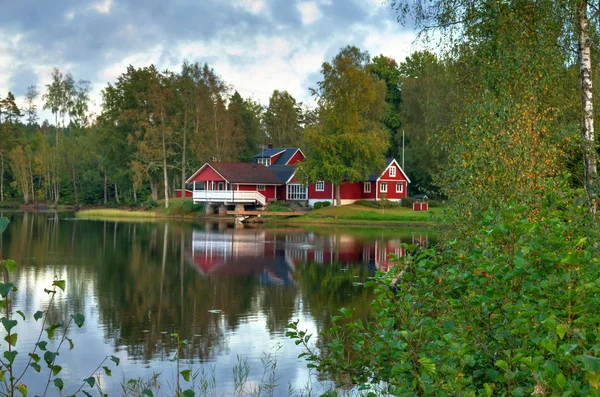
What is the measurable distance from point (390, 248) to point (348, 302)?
609 inches

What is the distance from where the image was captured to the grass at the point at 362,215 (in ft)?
171

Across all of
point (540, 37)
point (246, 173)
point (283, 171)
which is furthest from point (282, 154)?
point (540, 37)

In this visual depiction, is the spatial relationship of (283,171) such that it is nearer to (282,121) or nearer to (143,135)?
(143,135)

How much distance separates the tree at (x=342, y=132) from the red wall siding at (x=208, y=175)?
10951 millimetres

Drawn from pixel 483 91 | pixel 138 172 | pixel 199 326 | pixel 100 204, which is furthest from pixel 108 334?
pixel 100 204

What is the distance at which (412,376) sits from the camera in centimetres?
535

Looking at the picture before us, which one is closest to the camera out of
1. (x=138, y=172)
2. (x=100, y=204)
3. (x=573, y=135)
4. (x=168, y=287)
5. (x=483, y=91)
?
(x=573, y=135)

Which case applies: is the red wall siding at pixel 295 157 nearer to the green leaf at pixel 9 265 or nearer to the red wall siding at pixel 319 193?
the red wall siding at pixel 319 193

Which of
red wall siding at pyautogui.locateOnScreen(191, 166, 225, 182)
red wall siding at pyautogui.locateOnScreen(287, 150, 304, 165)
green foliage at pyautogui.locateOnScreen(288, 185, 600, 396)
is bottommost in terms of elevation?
green foliage at pyautogui.locateOnScreen(288, 185, 600, 396)

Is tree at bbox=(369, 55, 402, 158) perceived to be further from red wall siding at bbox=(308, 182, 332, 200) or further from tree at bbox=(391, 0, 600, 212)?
tree at bbox=(391, 0, 600, 212)

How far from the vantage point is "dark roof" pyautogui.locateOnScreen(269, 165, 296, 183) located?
226ft

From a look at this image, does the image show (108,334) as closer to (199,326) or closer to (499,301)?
(199,326)

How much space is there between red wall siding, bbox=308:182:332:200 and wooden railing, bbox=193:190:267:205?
4735 millimetres

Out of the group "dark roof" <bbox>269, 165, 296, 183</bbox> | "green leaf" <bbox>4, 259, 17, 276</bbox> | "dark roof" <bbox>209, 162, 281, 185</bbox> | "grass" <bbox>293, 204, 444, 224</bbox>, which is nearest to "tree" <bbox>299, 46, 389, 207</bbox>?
"grass" <bbox>293, 204, 444, 224</bbox>
